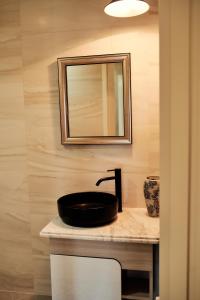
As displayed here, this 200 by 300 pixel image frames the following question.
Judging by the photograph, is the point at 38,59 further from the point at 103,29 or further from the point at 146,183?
the point at 146,183

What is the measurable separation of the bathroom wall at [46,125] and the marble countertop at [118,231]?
259 millimetres

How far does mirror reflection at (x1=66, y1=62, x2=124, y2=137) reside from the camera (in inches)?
70.1

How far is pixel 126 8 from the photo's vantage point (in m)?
1.56

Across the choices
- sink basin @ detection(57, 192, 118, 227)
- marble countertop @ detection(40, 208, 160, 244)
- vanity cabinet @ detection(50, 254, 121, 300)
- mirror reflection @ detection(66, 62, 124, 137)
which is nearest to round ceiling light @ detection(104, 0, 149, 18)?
mirror reflection @ detection(66, 62, 124, 137)

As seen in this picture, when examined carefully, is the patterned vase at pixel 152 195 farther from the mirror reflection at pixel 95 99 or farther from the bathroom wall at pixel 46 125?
the mirror reflection at pixel 95 99

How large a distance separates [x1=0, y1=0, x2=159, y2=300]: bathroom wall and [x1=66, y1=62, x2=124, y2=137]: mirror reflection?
9cm

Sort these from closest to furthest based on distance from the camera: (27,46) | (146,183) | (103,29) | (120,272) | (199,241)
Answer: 1. (199,241)
2. (120,272)
3. (146,183)
4. (103,29)
5. (27,46)

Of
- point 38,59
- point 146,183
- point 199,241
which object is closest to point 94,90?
point 38,59

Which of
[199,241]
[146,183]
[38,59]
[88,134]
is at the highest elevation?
[38,59]

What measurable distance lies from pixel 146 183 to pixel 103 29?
954 millimetres

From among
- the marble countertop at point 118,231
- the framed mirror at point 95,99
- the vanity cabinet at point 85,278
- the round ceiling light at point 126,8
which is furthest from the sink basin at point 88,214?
the round ceiling light at point 126,8

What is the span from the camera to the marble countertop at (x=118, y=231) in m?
1.44

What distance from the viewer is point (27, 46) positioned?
1.88m

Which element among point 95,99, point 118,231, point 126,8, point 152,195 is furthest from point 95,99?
point 118,231
